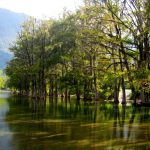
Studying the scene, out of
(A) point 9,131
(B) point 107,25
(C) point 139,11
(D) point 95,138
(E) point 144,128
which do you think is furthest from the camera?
Result: (B) point 107,25

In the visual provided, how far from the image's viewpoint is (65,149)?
50.5 feet

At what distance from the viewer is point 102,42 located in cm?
5353

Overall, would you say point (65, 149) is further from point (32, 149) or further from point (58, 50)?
point (58, 50)

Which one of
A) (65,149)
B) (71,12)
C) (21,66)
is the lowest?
(65,149)

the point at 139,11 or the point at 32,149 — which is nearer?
the point at 32,149

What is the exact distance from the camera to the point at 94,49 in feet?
208

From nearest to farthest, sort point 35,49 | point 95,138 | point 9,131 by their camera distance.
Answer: point 95,138 → point 9,131 → point 35,49

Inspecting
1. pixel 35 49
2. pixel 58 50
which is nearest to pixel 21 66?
pixel 35 49

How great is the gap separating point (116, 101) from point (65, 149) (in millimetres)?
47947

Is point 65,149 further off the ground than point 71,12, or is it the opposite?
point 71,12

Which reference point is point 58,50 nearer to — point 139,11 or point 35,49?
point 35,49

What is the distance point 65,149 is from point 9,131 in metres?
6.91

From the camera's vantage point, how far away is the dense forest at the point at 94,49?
147ft

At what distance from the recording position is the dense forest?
4469 cm
